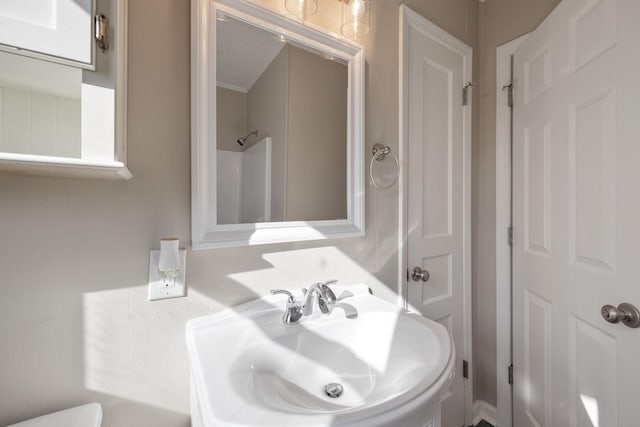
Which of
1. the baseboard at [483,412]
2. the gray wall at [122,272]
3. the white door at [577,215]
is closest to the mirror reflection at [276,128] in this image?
the gray wall at [122,272]

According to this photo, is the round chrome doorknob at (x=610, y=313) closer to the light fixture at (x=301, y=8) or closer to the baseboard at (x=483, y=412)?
the baseboard at (x=483, y=412)

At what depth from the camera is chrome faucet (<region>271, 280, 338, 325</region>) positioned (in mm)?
Result: 819

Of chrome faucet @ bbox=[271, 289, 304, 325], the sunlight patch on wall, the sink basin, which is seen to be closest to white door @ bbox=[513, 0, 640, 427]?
the sink basin

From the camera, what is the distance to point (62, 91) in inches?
21.7

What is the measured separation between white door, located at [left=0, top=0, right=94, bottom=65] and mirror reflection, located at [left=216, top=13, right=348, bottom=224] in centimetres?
35

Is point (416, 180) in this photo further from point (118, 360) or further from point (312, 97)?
point (118, 360)

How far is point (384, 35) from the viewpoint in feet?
3.92

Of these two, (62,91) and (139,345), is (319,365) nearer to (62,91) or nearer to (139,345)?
(139,345)

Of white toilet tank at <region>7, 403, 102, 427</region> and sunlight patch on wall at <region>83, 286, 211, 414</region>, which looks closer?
white toilet tank at <region>7, 403, 102, 427</region>

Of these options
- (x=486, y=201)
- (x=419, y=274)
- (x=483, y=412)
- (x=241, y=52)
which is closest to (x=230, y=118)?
(x=241, y=52)

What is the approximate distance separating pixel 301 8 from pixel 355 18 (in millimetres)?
236

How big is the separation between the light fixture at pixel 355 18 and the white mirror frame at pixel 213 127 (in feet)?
0.20

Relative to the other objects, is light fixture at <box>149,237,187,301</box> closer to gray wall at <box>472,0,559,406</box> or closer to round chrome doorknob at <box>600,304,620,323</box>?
round chrome doorknob at <box>600,304,620,323</box>

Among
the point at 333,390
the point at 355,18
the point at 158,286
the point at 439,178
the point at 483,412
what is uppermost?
the point at 355,18
